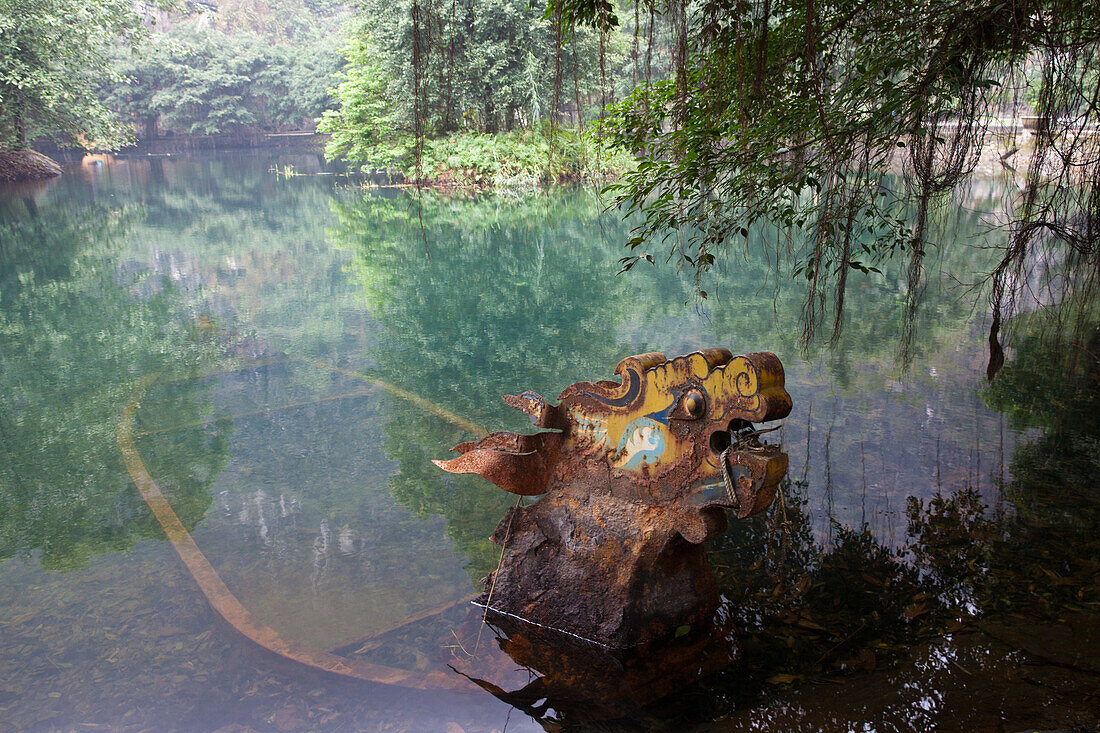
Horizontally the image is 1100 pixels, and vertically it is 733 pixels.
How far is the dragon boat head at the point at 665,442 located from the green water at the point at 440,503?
80 centimetres

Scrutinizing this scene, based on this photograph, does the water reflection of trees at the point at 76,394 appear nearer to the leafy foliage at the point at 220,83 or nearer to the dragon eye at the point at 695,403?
the dragon eye at the point at 695,403

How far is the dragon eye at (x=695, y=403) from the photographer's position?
2.82 m

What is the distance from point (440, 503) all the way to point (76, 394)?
187 inches

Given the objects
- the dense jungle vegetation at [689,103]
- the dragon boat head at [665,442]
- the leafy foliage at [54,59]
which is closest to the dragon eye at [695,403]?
the dragon boat head at [665,442]

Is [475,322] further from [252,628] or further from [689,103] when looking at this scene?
[252,628]

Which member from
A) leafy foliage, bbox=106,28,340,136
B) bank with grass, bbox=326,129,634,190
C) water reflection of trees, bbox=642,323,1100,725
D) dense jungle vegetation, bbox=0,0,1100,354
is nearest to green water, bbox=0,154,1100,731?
water reflection of trees, bbox=642,323,1100,725

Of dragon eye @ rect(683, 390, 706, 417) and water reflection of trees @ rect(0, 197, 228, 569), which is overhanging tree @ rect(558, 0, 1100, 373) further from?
water reflection of trees @ rect(0, 197, 228, 569)

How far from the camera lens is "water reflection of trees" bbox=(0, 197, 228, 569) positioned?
4715mm

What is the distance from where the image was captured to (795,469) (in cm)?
482

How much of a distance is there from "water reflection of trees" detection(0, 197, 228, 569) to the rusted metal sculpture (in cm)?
266

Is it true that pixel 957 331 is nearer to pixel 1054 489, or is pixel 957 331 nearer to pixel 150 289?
pixel 1054 489

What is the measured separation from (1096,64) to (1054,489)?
2.43 m

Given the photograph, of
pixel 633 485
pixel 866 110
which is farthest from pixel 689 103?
pixel 633 485

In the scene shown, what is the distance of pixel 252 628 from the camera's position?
3.54 metres
